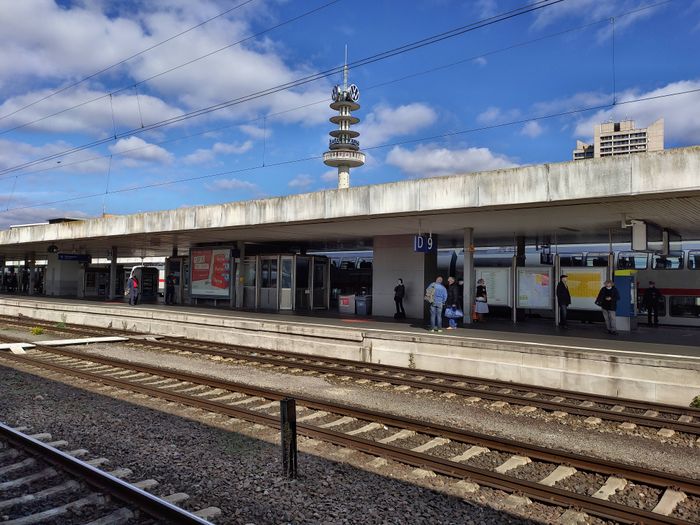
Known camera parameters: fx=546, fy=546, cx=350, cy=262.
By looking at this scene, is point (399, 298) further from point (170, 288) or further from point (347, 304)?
point (170, 288)

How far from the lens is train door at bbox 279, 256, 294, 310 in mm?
23578

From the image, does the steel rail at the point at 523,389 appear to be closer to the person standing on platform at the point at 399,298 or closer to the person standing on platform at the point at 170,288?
the person standing on platform at the point at 399,298

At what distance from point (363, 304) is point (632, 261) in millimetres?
11522

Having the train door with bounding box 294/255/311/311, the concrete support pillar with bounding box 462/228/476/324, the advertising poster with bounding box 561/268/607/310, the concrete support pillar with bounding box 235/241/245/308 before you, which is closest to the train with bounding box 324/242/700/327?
the advertising poster with bounding box 561/268/607/310

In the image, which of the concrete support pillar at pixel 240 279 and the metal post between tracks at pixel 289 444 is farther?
the concrete support pillar at pixel 240 279

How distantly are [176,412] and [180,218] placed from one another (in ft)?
44.2

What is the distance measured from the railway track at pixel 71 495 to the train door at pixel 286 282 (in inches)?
684

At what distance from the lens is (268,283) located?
80.4ft

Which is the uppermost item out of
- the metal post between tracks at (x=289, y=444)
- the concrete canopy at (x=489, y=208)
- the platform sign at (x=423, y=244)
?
the concrete canopy at (x=489, y=208)

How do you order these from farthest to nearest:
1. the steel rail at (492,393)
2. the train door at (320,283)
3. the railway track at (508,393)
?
the train door at (320,283), the railway track at (508,393), the steel rail at (492,393)

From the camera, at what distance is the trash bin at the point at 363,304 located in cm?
2216

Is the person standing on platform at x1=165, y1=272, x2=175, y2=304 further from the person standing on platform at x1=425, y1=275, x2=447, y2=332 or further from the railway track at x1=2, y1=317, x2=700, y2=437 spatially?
the person standing on platform at x1=425, y1=275, x2=447, y2=332

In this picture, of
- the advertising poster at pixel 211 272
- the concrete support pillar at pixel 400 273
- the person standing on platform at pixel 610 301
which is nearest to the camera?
the person standing on platform at pixel 610 301

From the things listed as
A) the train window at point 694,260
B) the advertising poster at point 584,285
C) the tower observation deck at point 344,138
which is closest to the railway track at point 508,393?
the advertising poster at point 584,285
